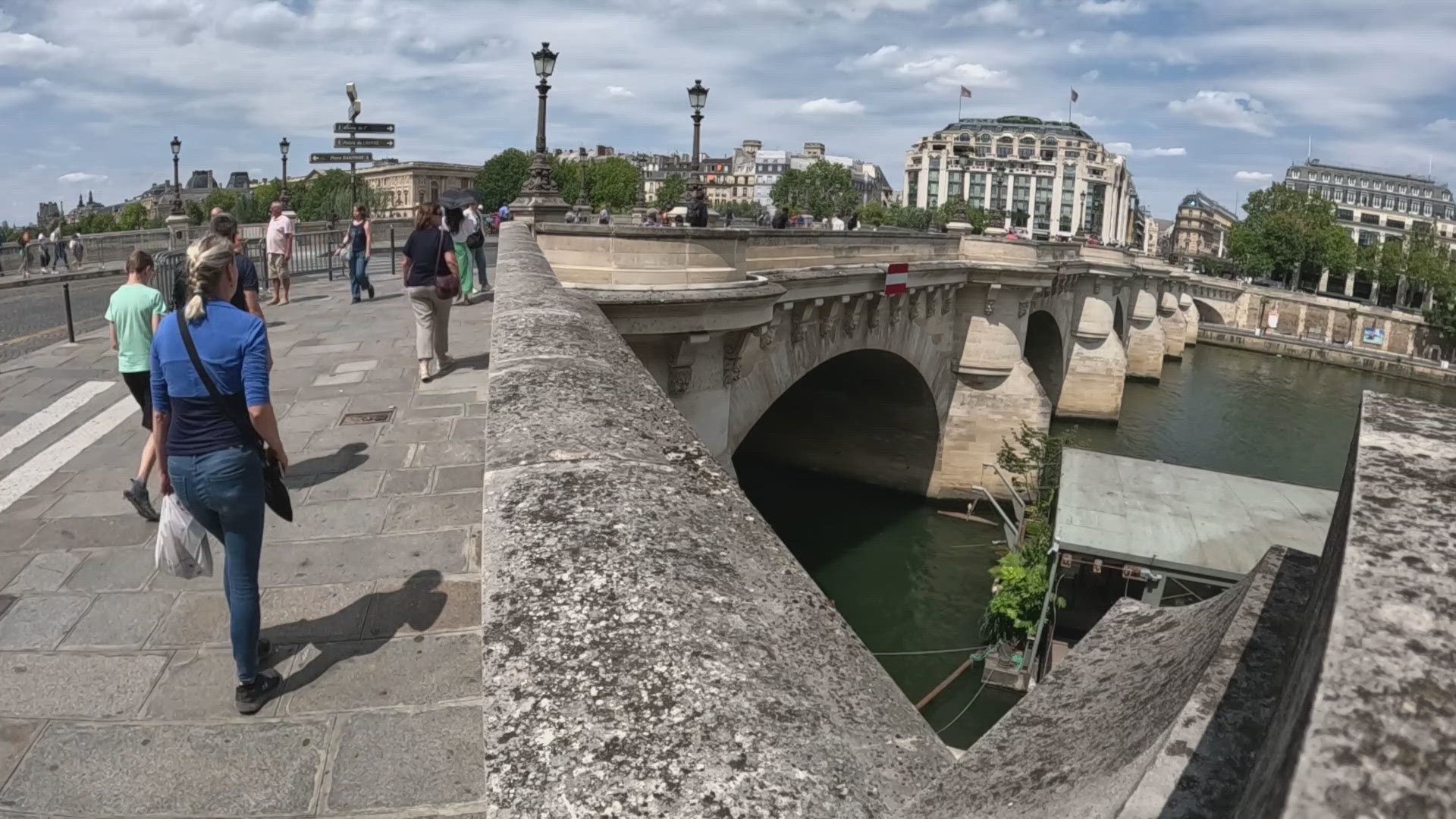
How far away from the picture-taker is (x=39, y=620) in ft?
13.9

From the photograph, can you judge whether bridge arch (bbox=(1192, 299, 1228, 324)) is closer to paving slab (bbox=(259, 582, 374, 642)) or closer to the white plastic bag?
paving slab (bbox=(259, 582, 374, 642))

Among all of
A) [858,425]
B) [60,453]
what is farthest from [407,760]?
[858,425]

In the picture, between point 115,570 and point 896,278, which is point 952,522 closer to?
point 896,278

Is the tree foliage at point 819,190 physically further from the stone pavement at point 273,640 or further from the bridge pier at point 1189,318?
the stone pavement at point 273,640

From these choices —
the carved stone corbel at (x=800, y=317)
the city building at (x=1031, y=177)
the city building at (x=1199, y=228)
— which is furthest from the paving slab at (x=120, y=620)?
the city building at (x=1199, y=228)

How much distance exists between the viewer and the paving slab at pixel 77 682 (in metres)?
3.47

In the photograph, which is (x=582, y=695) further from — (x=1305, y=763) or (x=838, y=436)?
(x=838, y=436)

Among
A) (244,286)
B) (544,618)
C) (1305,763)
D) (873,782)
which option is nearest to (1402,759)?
(1305,763)

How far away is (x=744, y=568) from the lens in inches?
70.7

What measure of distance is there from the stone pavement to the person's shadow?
10mm

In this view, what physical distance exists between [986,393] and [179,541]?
21711 mm

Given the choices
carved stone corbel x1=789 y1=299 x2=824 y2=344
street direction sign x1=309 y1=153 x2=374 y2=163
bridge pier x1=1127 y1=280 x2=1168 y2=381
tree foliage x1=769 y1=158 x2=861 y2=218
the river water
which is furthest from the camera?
tree foliage x1=769 y1=158 x2=861 y2=218

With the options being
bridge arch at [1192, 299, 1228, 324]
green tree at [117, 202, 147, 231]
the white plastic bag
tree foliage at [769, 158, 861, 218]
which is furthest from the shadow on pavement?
green tree at [117, 202, 147, 231]

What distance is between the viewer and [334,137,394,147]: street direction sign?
2059cm
